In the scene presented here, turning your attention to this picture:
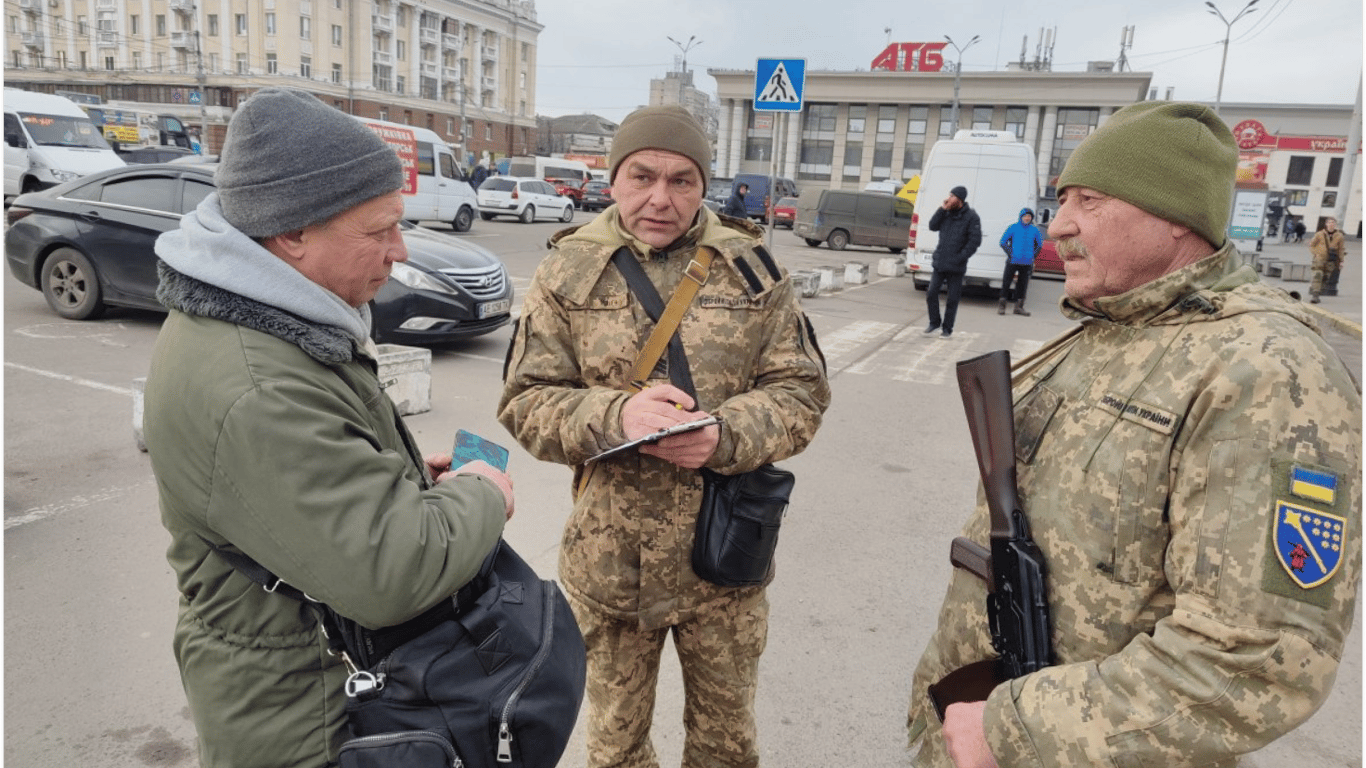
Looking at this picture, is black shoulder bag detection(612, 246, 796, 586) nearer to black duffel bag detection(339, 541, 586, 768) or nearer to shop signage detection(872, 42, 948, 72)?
black duffel bag detection(339, 541, 586, 768)

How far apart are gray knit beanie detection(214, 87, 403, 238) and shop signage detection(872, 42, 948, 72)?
59335 millimetres

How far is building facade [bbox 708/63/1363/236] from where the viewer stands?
49.4 metres

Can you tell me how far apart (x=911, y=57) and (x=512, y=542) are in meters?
58.7

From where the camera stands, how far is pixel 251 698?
4.35 ft

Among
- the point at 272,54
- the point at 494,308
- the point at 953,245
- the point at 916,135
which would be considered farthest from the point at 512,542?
the point at 272,54

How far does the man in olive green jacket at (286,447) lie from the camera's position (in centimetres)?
118

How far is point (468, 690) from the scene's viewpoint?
1.32 metres

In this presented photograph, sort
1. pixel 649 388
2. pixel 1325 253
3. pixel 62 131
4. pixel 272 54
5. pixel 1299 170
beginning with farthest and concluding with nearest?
pixel 272 54, pixel 1299 170, pixel 62 131, pixel 1325 253, pixel 649 388

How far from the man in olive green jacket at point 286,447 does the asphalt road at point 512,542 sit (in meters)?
1.39

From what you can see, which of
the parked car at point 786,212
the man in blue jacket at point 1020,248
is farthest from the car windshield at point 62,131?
the parked car at point 786,212

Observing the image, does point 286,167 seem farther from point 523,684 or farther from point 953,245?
point 953,245

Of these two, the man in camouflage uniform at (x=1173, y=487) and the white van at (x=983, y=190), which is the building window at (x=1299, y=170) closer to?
the white van at (x=983, y=190)

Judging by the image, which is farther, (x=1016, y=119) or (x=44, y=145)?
(x=1016, y=119)

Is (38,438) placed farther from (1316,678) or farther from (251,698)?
(1316,678)
